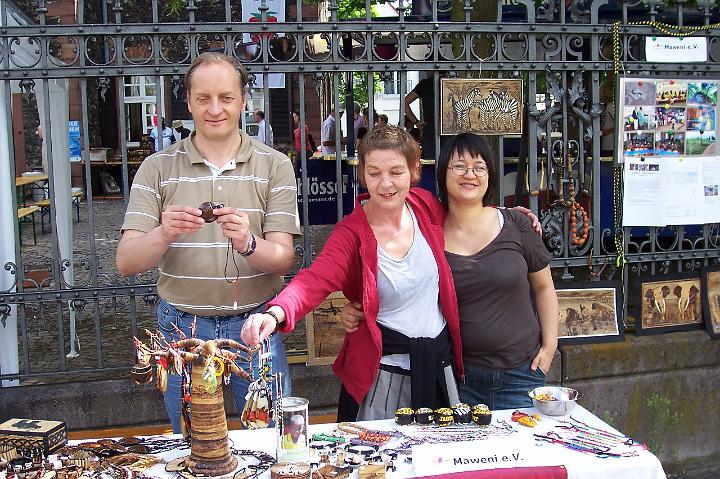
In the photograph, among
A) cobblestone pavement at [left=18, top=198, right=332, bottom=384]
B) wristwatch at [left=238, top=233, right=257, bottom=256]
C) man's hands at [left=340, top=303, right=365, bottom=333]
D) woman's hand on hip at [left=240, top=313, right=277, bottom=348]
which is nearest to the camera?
woman's hand on hip at [left=240, top=313, right=277, bottom=348]

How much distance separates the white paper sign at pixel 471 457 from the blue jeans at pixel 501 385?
0.60 metres

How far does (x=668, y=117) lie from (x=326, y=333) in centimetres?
243

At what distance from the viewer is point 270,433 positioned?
272 centimetres

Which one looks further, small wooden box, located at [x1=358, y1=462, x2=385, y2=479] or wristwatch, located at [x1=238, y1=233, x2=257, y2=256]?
wristwatch, located at [x1=238, y1=233, x2=257, y2=256]

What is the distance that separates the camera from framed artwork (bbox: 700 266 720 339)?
477 cm

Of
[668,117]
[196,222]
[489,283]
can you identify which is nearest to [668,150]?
[668,117]

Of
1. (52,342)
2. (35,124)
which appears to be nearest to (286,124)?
(35,124)

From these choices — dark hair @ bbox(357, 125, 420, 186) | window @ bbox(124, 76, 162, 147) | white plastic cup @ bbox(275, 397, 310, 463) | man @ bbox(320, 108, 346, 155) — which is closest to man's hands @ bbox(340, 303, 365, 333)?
dark hair @ bbox(357, 125, 420, 186)

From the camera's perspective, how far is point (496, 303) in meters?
3.04

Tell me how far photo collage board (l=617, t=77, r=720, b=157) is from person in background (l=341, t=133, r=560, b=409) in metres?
1.74

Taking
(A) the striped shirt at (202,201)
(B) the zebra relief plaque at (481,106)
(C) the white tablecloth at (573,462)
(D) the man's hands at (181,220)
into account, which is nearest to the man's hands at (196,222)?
(D) the man's hands at (181,220)

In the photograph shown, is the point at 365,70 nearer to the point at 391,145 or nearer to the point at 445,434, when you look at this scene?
the point at 391,145

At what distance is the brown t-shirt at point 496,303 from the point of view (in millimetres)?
2998

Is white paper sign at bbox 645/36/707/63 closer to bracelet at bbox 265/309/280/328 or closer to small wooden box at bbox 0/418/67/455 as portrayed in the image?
bracelet at bbox 265/309/280/328
